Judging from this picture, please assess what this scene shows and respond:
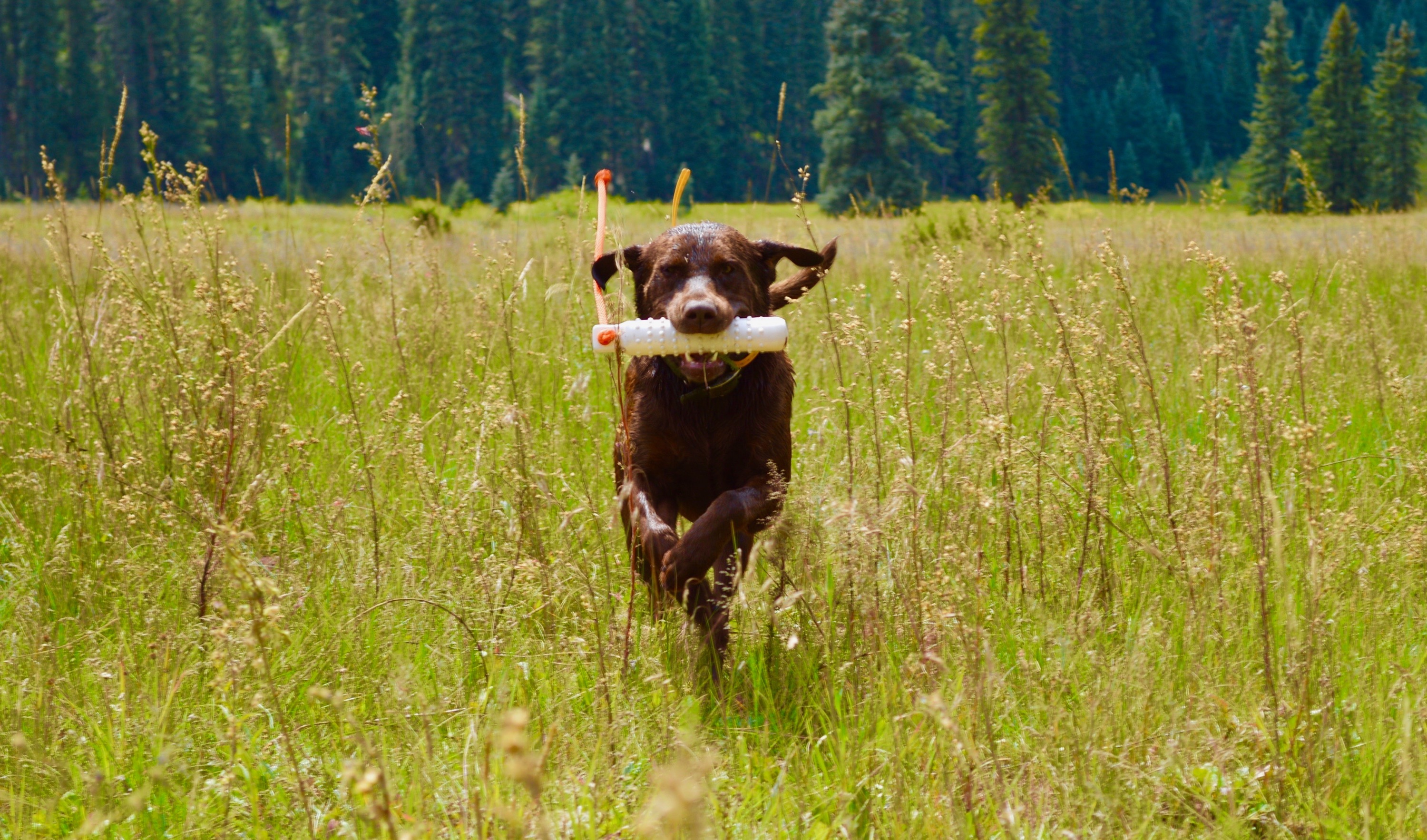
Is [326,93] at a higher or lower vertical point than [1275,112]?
higher

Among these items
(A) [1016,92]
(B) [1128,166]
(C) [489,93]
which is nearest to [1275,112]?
(A) [1016,92]

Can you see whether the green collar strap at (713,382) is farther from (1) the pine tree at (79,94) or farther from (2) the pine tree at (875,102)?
(1) the pine tree at (79,94)

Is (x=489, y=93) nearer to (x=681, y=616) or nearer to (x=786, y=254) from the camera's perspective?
(x=786, y=254)

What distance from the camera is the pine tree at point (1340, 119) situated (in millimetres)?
53906

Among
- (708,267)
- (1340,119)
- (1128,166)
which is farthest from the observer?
(1128,166)

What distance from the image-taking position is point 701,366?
2.91 m

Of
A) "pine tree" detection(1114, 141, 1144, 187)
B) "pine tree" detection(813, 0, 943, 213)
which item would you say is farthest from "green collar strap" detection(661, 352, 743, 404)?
→ "pine tree" detection(1114, 141, 1144, 187)

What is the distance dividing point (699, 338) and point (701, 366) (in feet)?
0.35

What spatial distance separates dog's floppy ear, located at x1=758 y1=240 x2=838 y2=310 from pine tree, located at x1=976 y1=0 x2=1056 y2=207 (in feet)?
171

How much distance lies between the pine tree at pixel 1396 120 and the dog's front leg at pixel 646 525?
6104 cm

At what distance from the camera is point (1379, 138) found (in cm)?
5453

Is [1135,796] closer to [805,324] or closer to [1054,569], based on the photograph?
[1054,569]

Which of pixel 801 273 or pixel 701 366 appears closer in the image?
pixel 701 366

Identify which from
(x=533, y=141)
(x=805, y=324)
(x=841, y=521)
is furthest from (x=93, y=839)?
(x=533, y=141)
